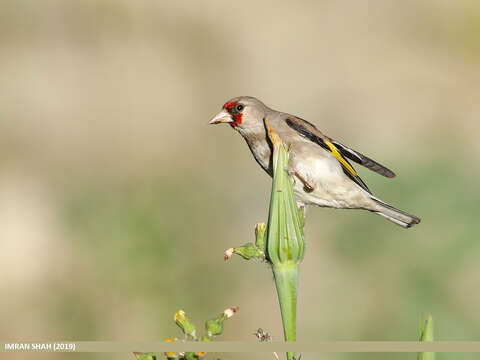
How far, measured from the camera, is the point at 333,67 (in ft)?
45.5

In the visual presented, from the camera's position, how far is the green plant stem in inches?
122

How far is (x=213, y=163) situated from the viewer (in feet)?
34.7

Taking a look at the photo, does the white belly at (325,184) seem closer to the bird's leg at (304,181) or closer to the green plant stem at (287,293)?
the bird's leg at (304,181)

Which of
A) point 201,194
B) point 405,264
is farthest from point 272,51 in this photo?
point 405,264

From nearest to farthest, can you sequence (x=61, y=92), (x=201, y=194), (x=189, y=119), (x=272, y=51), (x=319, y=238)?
(x=319, y=238), (x=201, y=194), (x=189, y=119), (x=61, y=92), (x=272, y=51)

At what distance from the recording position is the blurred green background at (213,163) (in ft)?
25.4

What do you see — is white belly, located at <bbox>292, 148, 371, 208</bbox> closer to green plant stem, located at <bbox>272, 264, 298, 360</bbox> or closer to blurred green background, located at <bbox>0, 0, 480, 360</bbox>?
blurred green background, located at <bbox>0, 0, 480, 360</bbox>

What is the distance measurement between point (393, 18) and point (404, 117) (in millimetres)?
2939

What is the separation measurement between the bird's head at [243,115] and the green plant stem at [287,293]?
2.82 meters

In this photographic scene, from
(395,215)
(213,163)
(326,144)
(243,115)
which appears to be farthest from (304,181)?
(213,163)

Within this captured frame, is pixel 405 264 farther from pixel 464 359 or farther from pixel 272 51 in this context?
pixel 272 51

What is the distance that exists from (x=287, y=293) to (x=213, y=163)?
734 cm

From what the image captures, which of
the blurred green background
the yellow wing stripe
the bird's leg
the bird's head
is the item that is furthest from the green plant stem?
the blurred green background

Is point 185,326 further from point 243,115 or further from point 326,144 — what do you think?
point 243,115
